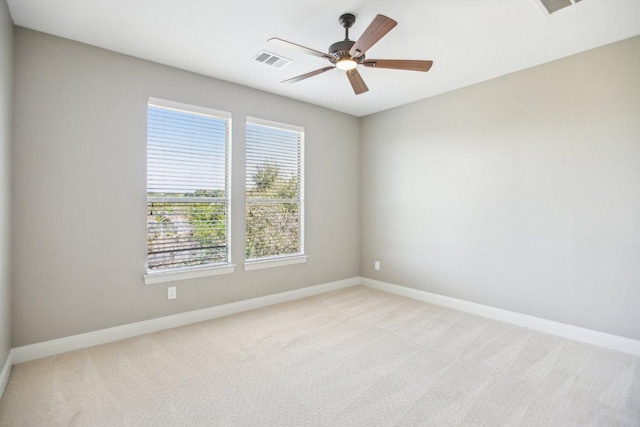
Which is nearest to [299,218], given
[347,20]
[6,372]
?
[347,20]

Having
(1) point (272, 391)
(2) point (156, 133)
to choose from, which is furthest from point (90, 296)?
(1) point (272, 391)

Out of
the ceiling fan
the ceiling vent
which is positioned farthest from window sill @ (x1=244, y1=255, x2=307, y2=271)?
the ceiling vent

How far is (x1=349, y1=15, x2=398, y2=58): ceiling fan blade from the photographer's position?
2.01m

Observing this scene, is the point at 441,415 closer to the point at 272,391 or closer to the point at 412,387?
the point at 412,387

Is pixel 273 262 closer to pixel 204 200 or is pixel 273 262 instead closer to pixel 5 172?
pixel 204 200

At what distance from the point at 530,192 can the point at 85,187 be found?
443 cm

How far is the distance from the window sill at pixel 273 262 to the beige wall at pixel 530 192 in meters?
1.39

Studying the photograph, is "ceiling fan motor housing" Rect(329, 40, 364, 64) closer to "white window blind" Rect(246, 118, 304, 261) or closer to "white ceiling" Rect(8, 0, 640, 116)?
"white ceiling" Rect(8, 0, 640, 116)

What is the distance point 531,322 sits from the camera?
3424 millimetres

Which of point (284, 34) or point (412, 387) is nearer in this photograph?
point (412, 387)

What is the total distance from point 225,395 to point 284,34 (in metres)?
2.88

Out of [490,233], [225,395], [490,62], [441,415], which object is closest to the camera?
[441,415]

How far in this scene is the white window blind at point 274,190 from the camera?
13.4ft

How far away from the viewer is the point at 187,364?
2.64 metres
